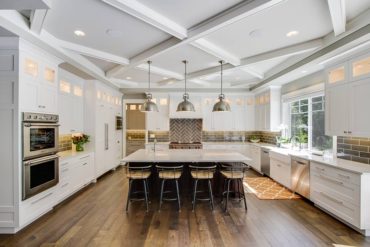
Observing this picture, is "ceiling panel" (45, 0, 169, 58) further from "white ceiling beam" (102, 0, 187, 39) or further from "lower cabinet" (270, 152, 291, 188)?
"lower cabinet" (270, 152, 291, 188)

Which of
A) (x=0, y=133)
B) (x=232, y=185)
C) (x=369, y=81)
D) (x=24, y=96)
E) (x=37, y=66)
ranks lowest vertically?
(x=232, y=185)

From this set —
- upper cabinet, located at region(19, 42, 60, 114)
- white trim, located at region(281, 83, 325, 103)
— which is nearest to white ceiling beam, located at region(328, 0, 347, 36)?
white trim, located at region(281, 83, 325, 103)

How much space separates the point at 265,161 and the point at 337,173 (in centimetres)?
276

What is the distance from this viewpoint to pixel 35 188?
319cm

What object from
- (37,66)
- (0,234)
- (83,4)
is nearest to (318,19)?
(83,4)

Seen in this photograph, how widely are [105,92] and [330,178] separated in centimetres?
582

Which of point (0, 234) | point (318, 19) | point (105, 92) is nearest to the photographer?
point (318, 19)

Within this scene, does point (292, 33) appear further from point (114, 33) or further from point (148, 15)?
point (114, 33)

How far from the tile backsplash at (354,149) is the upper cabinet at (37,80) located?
5.40 meters

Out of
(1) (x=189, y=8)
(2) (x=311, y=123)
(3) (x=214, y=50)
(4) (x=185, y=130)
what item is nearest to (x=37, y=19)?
(1) (x=189, y=8)

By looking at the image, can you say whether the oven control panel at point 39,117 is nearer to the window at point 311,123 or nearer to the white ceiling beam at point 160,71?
the white ceiling beam at point 160,71

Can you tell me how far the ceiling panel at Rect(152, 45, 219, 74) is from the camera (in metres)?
3.93

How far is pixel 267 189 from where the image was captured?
193 inches

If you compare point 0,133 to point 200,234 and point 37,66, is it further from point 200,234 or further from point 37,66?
point 200,234
